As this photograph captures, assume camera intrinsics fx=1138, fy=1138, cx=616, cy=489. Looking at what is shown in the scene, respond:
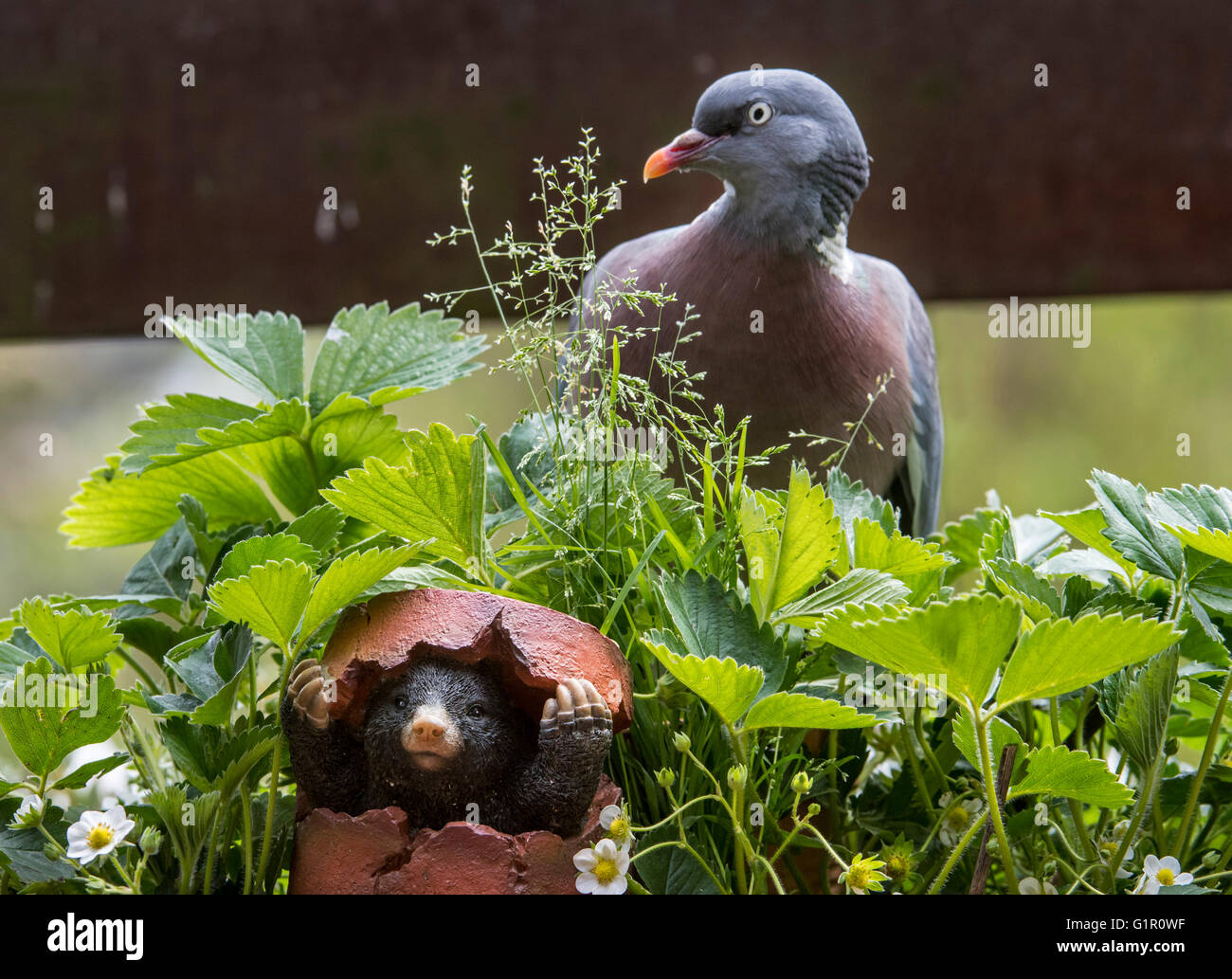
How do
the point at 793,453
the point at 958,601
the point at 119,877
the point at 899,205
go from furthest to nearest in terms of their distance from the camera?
the point at 899,205 → the point at 793,453 → the point at 119,877 → the point at 958,601

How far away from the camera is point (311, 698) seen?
399 millimetres

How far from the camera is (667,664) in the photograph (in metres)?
0.35

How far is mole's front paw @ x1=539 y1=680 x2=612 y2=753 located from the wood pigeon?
31 centimetres

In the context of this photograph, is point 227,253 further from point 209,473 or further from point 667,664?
point 667,664

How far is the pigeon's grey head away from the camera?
675mm

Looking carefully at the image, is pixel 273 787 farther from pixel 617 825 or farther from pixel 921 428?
pixel 921 428

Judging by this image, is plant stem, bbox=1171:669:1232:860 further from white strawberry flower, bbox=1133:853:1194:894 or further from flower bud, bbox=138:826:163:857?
flower bud, bbox=138:826:163:857

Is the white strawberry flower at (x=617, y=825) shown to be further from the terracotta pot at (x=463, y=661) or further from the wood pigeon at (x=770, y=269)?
the wood pigeon at (x=770, y=269)

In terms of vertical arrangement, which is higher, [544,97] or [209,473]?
[544,97]

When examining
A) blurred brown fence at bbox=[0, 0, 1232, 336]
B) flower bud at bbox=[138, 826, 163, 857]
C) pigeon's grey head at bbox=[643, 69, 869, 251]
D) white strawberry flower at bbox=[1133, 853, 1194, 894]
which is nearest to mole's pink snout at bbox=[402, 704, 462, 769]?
flower bud at bbox=[138, 826, 163, 857]

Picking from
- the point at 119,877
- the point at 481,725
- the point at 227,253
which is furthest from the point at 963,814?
the point at 227,253

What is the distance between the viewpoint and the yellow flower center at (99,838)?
41 cm

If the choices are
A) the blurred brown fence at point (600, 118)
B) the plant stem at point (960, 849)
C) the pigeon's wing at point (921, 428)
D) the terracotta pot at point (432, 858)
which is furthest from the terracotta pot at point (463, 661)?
the blurred brown fence at point (600, 118)

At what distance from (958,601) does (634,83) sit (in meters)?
0.85
